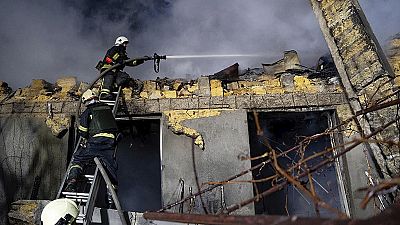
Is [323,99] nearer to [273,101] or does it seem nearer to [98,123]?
[273,101]

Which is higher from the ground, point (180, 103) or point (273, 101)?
point (180, 103)

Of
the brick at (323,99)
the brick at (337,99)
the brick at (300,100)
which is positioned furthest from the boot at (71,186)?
the brick at (337,99)

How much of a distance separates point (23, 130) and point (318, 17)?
5.25m

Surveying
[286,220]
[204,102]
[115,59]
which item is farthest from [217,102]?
[286,220]

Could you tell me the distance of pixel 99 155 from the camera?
4730 mm

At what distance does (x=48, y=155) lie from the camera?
589cm

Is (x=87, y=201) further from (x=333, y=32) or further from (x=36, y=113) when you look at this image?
(x=333, y=32)

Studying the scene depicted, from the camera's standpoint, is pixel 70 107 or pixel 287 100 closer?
pixel 287 100

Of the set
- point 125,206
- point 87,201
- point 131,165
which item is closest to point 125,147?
point 131,165

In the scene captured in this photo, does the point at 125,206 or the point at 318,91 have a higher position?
the point at 318,91

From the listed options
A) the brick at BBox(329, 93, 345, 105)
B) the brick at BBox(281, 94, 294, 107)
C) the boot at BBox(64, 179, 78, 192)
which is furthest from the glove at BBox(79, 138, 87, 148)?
the brick at BBox(329, 93, 345, 105)

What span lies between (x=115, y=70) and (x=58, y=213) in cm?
339

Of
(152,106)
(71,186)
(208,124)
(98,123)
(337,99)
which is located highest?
(152,106)

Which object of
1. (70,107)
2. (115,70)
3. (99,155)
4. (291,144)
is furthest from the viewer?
(291,144)
